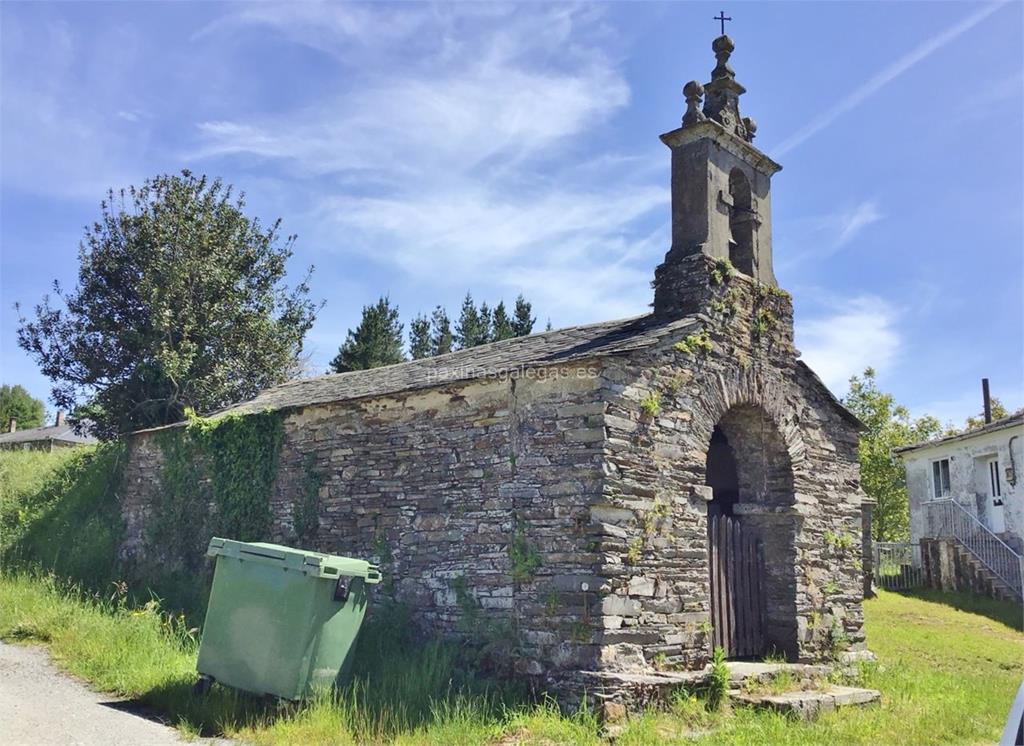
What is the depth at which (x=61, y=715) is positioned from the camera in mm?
7477

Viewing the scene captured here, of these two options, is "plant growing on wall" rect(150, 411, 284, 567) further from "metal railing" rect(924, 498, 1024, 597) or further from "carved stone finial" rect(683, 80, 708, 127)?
"metal railing" rect(924, 498, 1024, 597)

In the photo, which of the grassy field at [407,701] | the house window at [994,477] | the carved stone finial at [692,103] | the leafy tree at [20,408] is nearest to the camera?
the grassy field at [407,701]

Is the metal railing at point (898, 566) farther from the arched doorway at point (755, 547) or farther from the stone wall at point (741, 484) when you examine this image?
the arched doorway at point (755, 547)

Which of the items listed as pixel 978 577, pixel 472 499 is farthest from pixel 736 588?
pixel 978 577

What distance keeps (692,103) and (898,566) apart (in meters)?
16.0

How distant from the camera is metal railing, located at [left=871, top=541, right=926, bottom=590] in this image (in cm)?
2095

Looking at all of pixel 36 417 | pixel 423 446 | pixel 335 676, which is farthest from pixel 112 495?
pixel 36 417

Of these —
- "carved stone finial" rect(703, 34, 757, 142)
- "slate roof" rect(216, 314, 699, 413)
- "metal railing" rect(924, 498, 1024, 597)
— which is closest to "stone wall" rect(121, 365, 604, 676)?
"slate roof" rect(216, 314, 699, 413)

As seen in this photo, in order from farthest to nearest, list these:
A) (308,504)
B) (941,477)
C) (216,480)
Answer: (941,477), (216,480), (308,504)

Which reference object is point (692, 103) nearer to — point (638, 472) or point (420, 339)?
point (638, 472)

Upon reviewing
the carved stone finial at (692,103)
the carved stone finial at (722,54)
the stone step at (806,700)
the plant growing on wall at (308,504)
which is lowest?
the stone step at (806,700)

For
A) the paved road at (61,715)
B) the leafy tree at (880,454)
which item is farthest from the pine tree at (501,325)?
the paved road at (61,715)

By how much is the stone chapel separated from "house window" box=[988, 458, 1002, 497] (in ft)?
42.2

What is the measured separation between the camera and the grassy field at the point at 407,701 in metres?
7.44
